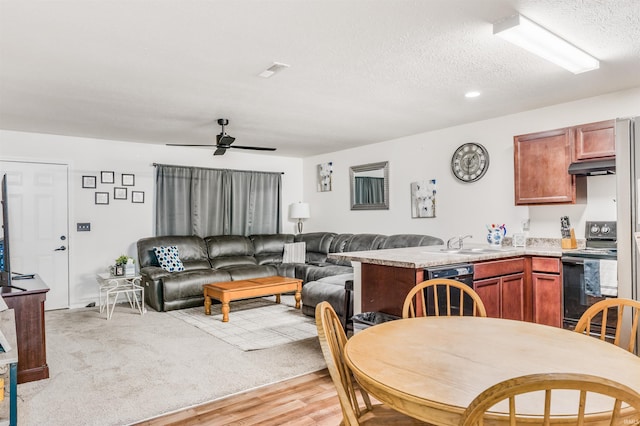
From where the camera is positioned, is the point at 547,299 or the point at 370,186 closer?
the point at 547,299

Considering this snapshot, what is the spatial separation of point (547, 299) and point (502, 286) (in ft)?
1.81

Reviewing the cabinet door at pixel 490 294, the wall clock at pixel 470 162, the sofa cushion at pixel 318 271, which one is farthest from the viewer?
the sofa cushion at pixel 318 271

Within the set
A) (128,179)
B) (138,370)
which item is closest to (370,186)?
A: (128,179)

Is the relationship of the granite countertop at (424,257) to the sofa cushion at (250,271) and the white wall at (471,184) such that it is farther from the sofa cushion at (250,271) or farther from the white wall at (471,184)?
the sofa cushion at (250,271)

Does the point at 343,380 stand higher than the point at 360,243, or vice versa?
the point at 360,243

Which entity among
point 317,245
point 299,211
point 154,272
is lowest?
point 154,272

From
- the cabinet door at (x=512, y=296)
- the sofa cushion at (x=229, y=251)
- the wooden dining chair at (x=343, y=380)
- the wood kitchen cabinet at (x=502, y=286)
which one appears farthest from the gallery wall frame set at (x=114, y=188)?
the wooden dining chair at (x=343, y=380)

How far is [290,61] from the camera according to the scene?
305cm

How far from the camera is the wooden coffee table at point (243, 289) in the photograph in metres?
4.82

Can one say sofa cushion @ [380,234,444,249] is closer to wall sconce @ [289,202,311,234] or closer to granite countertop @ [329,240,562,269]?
granite countertop @ [329,240,562,269]

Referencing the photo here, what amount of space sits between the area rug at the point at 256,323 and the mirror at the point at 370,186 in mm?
1971

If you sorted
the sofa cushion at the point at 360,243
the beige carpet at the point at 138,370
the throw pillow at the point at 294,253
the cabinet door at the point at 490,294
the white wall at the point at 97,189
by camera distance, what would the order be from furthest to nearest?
1. the throw pillow at the point at 294,253
2. the sofa cushion at the point at 360,243
3. the white wall at the point at 97,189
4. the cabinet door at the point at 490,294
5. the beige carpet at the point at 138,370

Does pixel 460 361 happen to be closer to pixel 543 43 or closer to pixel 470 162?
pixel 543 43

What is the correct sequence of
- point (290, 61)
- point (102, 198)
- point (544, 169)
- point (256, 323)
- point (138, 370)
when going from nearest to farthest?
point (290, 61) < point (138, 370) < point (544, 169) < point (256, 323) < point (102, 198)
